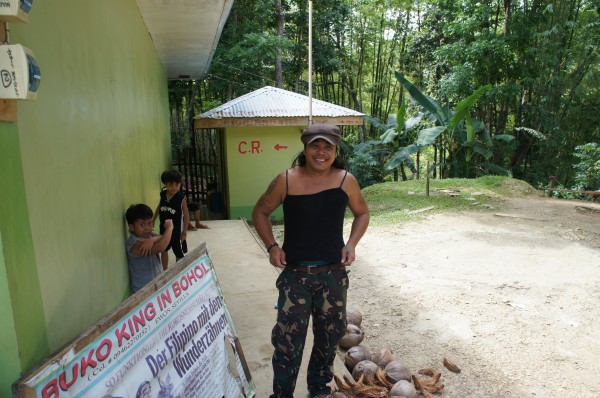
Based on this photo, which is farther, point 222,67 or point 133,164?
point 222,67

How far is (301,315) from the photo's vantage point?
2.38 metres

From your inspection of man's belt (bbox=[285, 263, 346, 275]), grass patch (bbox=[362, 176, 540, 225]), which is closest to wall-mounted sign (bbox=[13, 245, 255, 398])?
man's belt (bbox=[285, 263, 346, 275])

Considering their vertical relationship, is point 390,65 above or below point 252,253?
above

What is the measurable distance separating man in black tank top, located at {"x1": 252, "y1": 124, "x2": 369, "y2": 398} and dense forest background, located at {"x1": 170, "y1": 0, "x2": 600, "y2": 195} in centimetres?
894

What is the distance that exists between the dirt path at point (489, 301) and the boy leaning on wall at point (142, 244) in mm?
2184

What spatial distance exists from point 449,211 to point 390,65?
12760 mm

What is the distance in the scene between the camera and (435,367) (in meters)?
3.66

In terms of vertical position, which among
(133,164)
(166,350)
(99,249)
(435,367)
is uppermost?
(133,164)

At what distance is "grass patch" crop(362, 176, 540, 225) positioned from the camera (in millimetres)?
9711

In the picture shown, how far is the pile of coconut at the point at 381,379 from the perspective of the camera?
2760 mm

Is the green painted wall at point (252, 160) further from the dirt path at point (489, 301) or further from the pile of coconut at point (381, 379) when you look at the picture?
the pile of coconut at point (381, 379)

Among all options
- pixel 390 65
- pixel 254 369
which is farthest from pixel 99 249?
pixel 390 65

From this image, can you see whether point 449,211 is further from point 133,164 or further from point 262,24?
point 262,24

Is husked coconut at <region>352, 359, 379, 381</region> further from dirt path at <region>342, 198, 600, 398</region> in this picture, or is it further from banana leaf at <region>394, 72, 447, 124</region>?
banana leaf at <region>394, 72, 447, 124</region>
